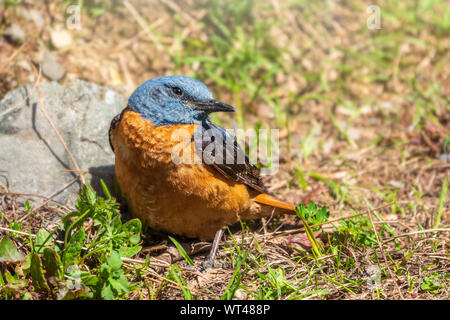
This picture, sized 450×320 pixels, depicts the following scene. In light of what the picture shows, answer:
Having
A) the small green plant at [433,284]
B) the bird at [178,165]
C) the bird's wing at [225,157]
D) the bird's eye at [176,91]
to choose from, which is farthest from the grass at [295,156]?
the bird's eye at [176,91]

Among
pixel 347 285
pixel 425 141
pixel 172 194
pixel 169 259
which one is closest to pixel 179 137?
pixel 172 194

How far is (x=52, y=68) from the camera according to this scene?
4996 millimetres

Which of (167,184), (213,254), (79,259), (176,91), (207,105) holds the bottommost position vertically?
(213,254)

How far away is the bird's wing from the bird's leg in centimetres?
48

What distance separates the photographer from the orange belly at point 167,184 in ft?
11.2

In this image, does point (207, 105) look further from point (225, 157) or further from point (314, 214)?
point (314, 214)

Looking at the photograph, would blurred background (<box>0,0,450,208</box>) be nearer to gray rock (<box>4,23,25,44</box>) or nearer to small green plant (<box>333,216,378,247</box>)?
gray rock (<box>4,23,25,44</box>)

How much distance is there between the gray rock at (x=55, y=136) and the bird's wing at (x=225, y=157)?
3.69ft

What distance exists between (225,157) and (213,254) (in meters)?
0.77

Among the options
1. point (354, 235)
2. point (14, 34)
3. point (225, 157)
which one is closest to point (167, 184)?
point (225, 157)

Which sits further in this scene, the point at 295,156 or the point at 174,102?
the point at 295,156

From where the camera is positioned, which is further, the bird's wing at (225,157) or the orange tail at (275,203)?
the orange tail at (275,203)

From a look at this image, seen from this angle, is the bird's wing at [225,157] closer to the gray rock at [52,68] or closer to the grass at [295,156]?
the grass at [295,156]

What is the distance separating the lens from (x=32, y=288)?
9.80 ft
